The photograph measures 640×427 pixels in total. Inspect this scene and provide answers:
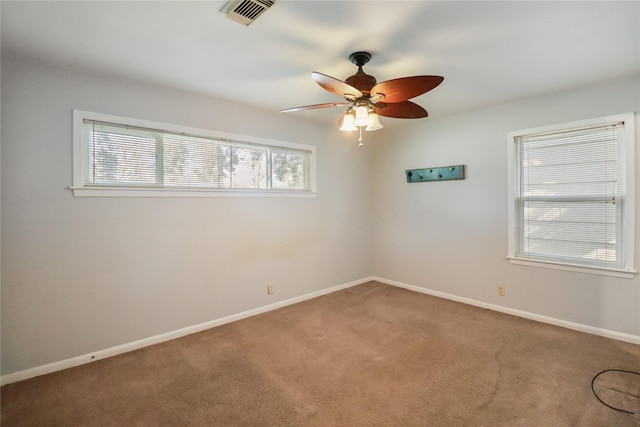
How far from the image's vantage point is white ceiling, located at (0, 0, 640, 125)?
1.70m

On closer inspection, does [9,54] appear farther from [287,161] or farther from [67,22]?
[287,161]

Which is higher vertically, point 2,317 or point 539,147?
point 539,147

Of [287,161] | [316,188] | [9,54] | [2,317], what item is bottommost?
[2,317]

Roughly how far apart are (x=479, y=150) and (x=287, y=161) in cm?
240

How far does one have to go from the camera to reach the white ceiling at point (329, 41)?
1.70 metres

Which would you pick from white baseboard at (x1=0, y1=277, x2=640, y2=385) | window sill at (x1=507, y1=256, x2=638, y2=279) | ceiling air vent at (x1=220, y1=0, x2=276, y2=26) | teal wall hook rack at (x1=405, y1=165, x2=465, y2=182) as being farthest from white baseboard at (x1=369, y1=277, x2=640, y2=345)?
ceiling air vent at (x1=220, y1=0, x2=276, y2=26)

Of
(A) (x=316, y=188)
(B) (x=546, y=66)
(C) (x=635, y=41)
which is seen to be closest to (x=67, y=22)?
(A) (x=316, y=188)

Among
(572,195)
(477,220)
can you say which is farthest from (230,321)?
(572,195)

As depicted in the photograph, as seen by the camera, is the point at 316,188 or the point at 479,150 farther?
the point at 316,188

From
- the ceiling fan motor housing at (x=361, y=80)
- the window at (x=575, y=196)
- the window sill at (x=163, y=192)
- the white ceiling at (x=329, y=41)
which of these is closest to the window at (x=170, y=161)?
the window sill at (x=163, y=192)

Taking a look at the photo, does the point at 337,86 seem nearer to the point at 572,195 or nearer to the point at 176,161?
the point at 176,161

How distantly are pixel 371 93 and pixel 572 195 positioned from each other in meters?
2.52

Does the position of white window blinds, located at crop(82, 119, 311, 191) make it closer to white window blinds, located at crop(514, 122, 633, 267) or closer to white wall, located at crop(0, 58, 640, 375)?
white wall, located at crop(0, 58, 640, 375)

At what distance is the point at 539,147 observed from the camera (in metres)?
3.21
